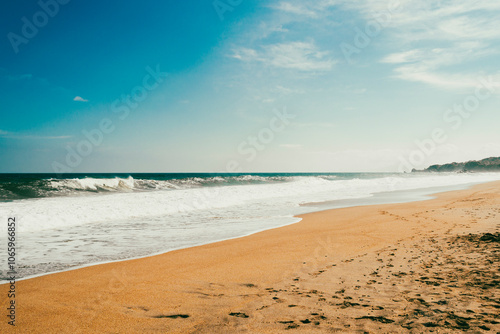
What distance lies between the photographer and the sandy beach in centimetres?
313

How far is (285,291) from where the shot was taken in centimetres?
407

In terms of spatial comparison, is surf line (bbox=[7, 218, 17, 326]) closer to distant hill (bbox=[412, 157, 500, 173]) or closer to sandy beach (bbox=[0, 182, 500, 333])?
sandy beach (bbox=[0, 182, 500, 333])

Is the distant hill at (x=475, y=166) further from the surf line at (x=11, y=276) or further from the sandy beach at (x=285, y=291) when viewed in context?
the surf line at (x=11, y=276)

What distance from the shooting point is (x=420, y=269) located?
466cm

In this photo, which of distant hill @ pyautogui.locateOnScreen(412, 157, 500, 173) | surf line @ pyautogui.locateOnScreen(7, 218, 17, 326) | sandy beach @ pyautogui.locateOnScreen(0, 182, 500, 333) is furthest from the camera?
distant hill @ pyautogui.locateOnScreen(412, 157, 500, 173)

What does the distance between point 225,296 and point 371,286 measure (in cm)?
209

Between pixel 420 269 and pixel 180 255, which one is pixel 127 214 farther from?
pixel 420 269

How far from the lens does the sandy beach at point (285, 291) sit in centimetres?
313

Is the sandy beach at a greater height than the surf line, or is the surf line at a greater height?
the sandy beach

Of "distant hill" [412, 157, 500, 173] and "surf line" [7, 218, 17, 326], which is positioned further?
"distant hill" [412, 157, 500, 173]

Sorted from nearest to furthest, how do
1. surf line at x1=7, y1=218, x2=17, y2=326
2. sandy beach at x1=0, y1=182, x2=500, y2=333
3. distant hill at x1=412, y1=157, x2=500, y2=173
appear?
→ sandy beach at x1=0, y1=182, x2=500, y2=333
surf line at x1=7, y1=218, x2=17, y2=326
distant hill at x1=412, y1=157, x2=500, y2=173

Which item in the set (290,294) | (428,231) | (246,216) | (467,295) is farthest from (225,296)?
(246,216)

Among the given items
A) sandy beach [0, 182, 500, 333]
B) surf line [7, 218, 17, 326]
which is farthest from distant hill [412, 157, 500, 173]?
surf line [7, 218, 17, 326]

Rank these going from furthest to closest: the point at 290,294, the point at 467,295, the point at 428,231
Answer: the point at 428,231, the point at 290,294, the point at 467,295
